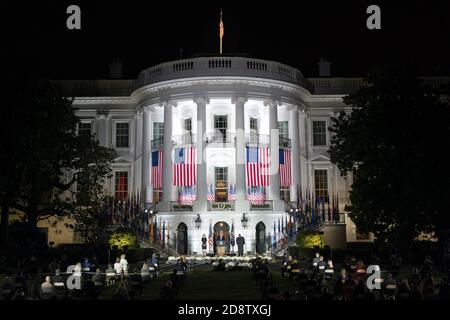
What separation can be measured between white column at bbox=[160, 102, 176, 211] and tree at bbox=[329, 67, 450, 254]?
15.7 m

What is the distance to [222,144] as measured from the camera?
50500 mm

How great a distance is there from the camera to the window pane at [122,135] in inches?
2311

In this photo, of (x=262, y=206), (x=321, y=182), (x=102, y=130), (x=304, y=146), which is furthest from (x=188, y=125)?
(x=321, y=182)

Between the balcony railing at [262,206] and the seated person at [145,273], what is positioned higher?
the balcony railing at [262,206]

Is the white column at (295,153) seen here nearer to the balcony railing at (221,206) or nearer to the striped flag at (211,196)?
the balcony railing at (221,206)

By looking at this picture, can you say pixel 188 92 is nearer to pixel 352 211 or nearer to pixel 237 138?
pixel 237 138

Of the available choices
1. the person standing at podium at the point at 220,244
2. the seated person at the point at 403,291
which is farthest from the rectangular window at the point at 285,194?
the seated person at the point at 403,291

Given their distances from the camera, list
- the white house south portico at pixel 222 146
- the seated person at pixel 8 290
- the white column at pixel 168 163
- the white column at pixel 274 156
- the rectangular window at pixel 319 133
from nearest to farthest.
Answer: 1. the seated person at pixel 8 290
2. the white house south portico at pixel 222 146
3. the white column at pixel 274 156
4. the white column at pixel 168 163
5. the rectangular window at pixel 319 133

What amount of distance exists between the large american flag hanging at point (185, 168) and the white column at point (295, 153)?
8.49 meters

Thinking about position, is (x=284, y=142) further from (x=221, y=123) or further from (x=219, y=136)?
(x=219, y=136)

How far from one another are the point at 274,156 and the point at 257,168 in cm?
189

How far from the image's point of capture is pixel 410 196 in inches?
1367
